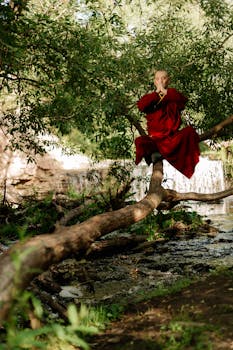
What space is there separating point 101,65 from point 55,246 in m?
4.78

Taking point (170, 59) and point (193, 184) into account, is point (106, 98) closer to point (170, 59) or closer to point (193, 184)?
point (170, 59)

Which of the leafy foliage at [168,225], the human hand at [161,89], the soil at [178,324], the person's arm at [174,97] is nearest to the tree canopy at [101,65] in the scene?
the human hand at [161,89]

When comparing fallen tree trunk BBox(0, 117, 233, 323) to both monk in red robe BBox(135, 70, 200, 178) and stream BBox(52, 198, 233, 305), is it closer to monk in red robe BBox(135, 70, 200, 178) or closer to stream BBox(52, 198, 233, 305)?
monk in red robe BBox(135, 70, 200, 178)

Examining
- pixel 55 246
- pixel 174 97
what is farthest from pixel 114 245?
pixel 55 246

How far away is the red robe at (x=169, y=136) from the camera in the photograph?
6.25 m

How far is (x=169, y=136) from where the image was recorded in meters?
6.39

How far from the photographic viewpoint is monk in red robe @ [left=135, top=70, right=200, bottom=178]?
6250 millimetres

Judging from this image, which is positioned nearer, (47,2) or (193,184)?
(47,2)

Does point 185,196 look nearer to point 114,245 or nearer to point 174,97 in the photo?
point 174,97

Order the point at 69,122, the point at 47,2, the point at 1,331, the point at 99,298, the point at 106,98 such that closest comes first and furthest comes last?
1. the point at 1,331
2. the point at 99,298
3. the point at 106,98
4. the point at 69,122
5. the point at 47,2

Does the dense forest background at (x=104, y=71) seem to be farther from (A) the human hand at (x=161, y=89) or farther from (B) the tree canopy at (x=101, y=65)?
(A) the human hand at (x=161, y=89)

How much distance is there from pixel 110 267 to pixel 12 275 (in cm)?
626

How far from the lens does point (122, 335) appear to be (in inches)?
166

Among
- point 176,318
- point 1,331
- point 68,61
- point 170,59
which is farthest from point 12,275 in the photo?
point 170,59
